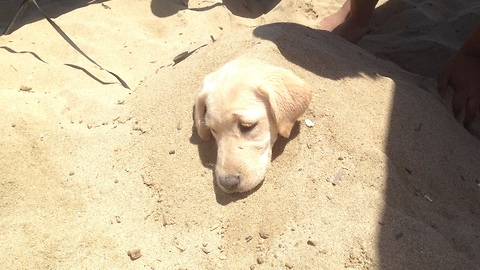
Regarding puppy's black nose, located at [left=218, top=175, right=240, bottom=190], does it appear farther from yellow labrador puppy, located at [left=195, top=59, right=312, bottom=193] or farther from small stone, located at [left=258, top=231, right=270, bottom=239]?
small stone, located at [left=258, top=231, right=270, bottom=239]

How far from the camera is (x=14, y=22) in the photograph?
4.32 m

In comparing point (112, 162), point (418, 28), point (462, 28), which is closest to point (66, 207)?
point (112, 162)

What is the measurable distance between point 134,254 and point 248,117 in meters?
0.97

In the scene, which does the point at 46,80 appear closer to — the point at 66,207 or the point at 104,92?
the point at 104,92

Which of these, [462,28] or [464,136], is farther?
[462,28]

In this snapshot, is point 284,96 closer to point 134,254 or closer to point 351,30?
point 134,254

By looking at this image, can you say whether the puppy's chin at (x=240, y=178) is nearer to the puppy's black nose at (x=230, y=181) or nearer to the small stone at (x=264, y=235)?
the puppy's black nose at (x=230, y=181)

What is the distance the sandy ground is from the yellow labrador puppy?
0.17 meters

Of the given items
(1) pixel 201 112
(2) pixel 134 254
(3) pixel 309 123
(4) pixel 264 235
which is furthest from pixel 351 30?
(2) pixel 134 254

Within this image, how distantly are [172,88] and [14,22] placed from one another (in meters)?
2.39

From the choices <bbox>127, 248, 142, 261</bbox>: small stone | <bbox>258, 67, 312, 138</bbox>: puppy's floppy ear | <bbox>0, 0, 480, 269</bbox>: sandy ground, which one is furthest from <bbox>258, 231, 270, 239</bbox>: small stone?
<bbox>127, 248, 142, 261</bbox>: small stone

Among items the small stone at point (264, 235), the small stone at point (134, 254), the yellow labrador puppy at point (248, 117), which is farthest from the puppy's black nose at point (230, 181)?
the small stone at point (134, 254)

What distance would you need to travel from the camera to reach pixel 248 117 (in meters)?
2.23

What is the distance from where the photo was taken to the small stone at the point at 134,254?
225cm
